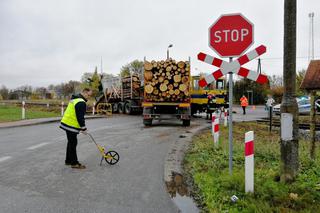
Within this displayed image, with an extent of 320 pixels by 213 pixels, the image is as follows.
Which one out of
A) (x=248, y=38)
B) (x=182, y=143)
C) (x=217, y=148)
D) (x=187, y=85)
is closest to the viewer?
(x=248, y=38)

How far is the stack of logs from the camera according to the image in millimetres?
13250

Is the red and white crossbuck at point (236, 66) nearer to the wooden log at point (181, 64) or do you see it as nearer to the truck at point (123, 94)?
the wooden log at point (181, 64)

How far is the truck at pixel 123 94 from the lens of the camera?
21042 millimetres

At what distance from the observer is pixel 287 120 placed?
3945 mm

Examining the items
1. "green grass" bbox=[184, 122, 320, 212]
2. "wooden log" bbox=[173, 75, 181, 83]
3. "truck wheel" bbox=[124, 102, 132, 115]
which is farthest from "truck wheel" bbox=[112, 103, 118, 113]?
"green grass" bbox=[184, 122, 320, 212]

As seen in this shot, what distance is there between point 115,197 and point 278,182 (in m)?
2.31

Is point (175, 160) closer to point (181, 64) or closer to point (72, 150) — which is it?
point (72, 150)

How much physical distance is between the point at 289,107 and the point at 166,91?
9424 millimetres

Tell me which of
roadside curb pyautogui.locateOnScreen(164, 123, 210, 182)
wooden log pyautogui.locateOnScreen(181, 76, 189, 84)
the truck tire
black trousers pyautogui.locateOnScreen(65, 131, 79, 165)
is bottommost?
roadside curb pyautogui.locateOnScreen(164, 123, 210, 182)

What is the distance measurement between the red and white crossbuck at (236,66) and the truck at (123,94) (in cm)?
1631

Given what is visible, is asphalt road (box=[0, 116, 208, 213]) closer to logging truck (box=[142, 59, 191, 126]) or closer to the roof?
logging truck (box=[142, 59, 191, 126])

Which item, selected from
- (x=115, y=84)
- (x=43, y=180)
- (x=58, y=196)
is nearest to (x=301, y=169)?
(x=58, y=196)

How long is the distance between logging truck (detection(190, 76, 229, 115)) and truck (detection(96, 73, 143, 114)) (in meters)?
4.55

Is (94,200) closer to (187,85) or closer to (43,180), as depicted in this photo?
(43,180)
